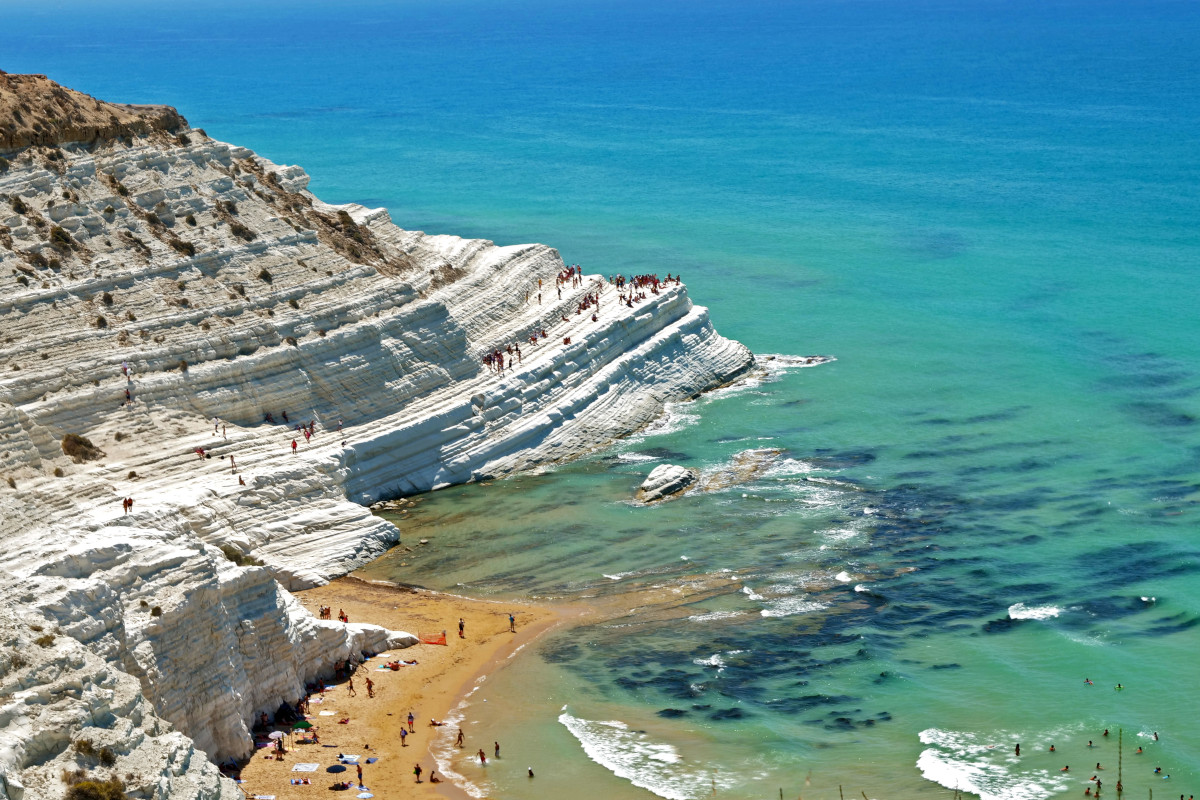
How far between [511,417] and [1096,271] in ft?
151

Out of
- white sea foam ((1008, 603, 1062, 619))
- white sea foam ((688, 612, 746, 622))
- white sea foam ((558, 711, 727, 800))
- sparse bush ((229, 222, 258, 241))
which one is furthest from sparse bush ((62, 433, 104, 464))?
white sea foam ((1008, 603, 1062, 619))

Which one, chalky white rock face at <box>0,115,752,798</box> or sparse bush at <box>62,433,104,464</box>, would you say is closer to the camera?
chalky white rock face at <box>0,115,752,798</box>

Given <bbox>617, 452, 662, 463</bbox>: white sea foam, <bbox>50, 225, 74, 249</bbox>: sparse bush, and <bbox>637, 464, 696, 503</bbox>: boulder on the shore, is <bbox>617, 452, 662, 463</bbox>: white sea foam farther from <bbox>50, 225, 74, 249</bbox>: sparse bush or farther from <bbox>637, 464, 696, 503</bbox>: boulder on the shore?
<bbox>50, 225, 74, 249</bbox>: sparse bush

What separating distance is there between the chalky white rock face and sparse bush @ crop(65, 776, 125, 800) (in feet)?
7.75

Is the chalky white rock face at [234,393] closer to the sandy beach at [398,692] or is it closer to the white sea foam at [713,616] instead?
the sandy beach at [398,692]

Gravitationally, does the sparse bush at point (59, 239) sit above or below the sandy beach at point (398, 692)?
above

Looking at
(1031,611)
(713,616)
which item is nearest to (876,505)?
(1031,611)

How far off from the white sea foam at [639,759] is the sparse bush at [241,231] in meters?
26.6

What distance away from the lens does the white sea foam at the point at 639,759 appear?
37625 millimetres

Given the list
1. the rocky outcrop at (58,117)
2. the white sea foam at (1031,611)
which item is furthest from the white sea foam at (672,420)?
the rocky outcrop at (58,117)

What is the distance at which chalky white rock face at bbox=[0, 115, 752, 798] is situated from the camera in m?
36.8

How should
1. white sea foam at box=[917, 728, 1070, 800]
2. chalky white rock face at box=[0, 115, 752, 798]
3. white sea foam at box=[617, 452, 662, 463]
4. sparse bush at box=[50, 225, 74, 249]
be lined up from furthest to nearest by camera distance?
1. white sea foam at box=[617, 452, 662, 463]
2. sparse bush at box=[50, 225, 74, 249]
3. white sea foam at box=[917, 728, 1070, 800]
4. chalky white rock face at box=[0, 115, 752, 798]

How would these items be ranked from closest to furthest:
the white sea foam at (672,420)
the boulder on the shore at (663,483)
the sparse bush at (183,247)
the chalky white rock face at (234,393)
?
the chalky white rock face at (234,393), the sparse bush at (183,247), the boulder on the shore at (663,483), the white sea foam at (672,420)

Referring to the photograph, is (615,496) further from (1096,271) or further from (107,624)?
(1096,271)
